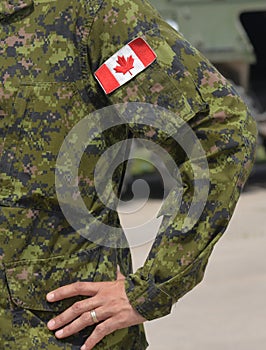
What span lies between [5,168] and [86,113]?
0.18 m

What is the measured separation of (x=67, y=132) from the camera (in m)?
1.93

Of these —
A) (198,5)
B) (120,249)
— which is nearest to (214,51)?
(198,5)

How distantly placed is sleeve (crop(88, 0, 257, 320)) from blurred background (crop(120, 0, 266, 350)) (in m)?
0.23

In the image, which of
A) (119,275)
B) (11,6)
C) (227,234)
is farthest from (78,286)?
(227,234)

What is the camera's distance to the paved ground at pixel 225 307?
5301mm

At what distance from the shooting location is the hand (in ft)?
6.32

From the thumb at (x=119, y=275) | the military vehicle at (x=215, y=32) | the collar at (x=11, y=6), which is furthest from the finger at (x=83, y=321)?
the military vehicle at (x=215, y=32)

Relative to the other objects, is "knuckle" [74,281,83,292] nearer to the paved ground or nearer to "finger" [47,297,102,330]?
"finger" [47,297,102,330]

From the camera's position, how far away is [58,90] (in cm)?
192

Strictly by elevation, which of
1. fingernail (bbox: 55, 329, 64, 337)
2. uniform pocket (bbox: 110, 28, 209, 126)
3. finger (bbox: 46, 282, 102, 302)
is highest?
uniform pocket (bbox: 110, 28, 209, 126)

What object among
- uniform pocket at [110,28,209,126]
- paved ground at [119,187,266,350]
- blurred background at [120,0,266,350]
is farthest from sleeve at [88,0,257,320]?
paved ground at [119,187,266,350]

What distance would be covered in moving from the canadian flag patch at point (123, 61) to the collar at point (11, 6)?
189 millimetres

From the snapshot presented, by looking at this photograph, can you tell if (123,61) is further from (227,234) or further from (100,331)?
(227,234)

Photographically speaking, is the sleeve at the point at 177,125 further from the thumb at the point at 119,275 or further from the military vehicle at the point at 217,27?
the military vehicle at the point at 217,27
